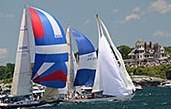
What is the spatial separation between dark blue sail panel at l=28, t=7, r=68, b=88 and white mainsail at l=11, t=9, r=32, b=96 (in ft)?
2.79

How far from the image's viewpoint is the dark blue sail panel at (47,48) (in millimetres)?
59656

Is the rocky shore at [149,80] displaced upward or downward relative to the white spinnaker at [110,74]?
upward

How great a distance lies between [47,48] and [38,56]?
1.29 m

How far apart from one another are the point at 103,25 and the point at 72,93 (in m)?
12.1

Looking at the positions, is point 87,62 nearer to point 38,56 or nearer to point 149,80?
point 38,56

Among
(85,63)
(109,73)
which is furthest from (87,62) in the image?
(109,73)

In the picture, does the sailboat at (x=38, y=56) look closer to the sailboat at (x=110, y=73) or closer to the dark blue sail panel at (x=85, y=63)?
the sailboat at (x=110, y=73)

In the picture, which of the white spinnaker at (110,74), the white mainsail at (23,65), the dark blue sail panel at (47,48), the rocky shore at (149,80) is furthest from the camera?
the rocky shore at (149,80)

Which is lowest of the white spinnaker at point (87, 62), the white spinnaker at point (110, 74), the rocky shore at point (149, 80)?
the white spinnaker at point (110, 74)

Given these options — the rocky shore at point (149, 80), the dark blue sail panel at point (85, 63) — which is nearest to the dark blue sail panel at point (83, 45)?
the dark blue sail panel at point (85, 63)

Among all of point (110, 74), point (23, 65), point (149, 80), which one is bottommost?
point (110, 74)

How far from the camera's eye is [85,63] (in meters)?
69.9

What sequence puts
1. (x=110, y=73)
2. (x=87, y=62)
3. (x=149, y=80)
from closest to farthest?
(x=110, y=73)
(x=87, y=62)
(x=149, y=80)

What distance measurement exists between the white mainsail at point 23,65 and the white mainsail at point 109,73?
7.95 m
